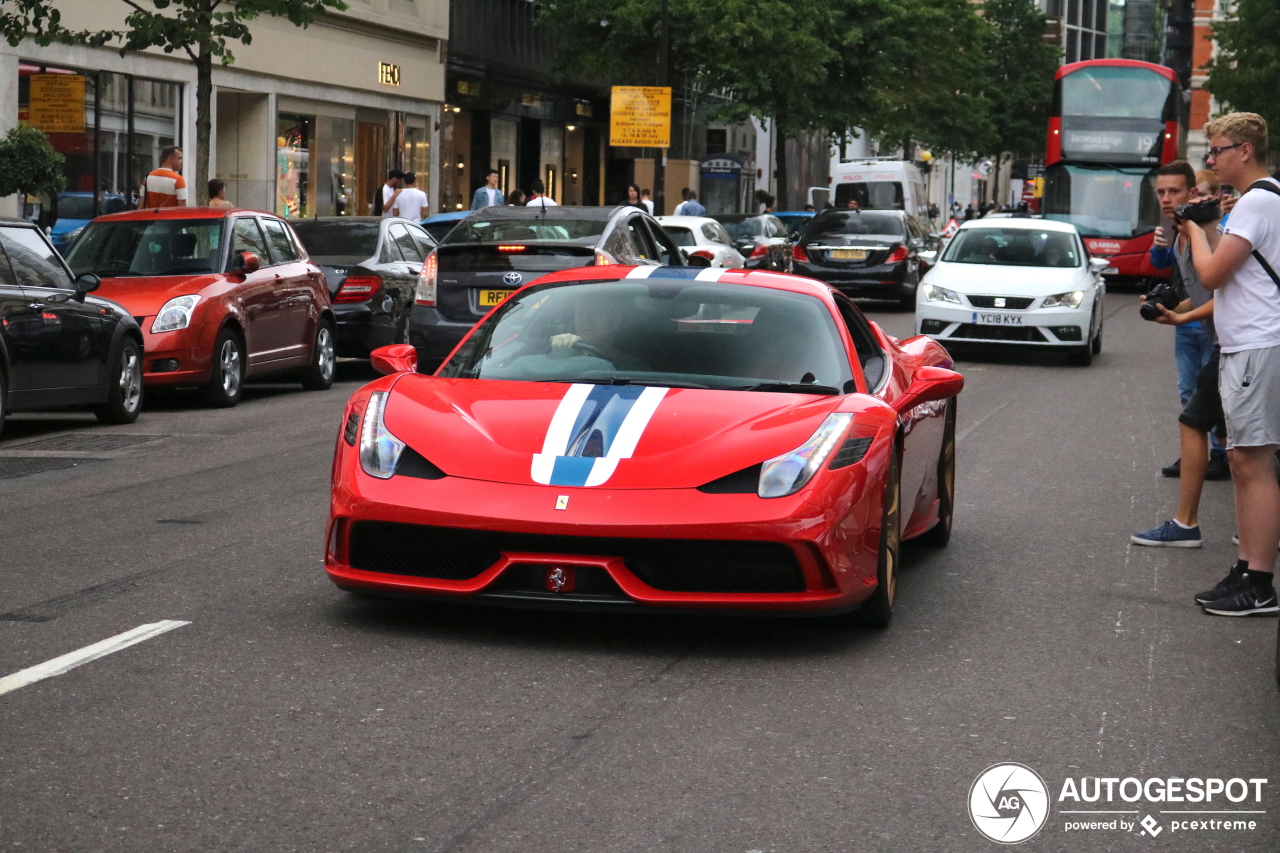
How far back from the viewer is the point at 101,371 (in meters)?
13.2

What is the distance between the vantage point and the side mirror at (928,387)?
7129 mm

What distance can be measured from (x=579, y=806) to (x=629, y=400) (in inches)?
88.3

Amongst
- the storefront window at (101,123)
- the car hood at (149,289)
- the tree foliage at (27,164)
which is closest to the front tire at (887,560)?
the car hood at (149,289)

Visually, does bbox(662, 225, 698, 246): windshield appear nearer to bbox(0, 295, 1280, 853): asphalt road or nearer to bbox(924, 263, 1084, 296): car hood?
bbox(924, 263, 1084, 296): car hood

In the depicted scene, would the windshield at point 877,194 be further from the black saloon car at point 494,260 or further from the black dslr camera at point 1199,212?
the black dslr camera at point 1199,212

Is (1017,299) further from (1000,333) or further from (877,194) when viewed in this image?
(877,194)

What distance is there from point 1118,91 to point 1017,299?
18.7 m

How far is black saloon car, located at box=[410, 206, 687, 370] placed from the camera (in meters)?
14.7

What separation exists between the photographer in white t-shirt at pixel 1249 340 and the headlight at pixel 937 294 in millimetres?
13512

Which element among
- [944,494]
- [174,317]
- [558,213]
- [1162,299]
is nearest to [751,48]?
[558,213]

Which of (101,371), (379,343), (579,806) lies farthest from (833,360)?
(379,343)

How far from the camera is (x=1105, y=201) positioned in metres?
37.8

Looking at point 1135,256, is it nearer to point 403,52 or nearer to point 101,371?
point 403,52

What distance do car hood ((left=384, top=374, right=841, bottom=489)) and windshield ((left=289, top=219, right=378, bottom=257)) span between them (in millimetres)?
12034
